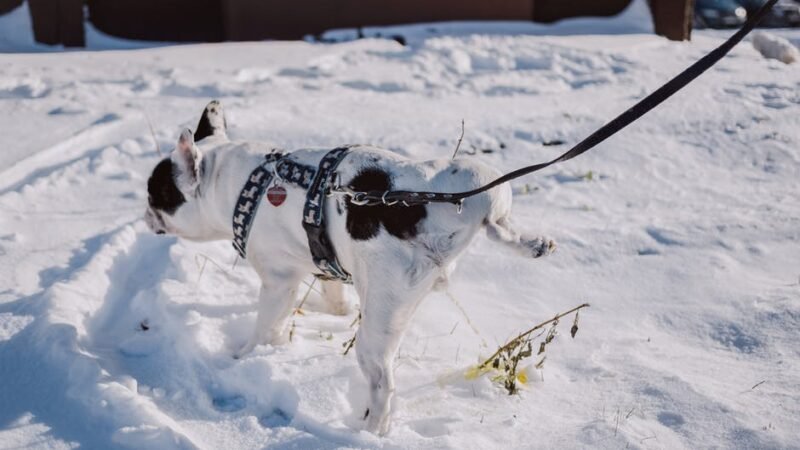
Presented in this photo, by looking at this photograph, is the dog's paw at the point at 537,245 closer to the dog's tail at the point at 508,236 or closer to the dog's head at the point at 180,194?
the dog's tail at the point at 508,236

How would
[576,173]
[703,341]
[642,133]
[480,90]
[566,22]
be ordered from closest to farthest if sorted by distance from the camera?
[703,341] → [576,173] → [642,133] → [480,90] → [566,22]

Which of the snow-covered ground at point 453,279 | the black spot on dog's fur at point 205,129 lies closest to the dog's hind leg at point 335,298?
the snow-covered ground at point 453,279

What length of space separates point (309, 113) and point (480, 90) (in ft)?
6.45

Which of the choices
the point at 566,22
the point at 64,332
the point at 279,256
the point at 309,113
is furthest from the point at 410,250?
the point at 566,22

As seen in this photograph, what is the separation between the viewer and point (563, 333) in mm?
3504

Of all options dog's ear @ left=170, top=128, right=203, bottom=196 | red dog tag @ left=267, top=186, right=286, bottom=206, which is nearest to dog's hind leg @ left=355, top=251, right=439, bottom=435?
red dog tag @ left=267, top=186, right=286, bottom=206

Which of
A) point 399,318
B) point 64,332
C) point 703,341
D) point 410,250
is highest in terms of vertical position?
point 410,250

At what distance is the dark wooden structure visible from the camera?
32.1 ft

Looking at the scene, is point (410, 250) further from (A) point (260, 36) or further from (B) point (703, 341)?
(A) point (260, 36)

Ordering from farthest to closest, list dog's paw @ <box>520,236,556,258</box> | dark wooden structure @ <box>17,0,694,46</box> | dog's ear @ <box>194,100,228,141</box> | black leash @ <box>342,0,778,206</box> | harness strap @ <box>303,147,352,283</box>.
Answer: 1. dark wooden structure @ <box>17,0,694,46</box>
2. dog's ear @ <box>194,100,228,141</box>
3. harness strap @ <box>303,147,352,283</box>
4. dog's paw @ <box>520,236,556,258</box>
5. black leash @ <box>342,0,778,206</box>

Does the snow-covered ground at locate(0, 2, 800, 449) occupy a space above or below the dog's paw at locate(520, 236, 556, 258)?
below

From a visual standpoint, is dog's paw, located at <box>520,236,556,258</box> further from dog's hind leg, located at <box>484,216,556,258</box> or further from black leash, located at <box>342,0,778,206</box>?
black leash, located at <box>342,0,778,206</box>

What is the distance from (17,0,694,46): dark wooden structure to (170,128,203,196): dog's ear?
7.15 metres

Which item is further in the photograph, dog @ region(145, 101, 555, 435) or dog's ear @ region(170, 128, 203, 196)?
dog's ear @ region(170, 128, 203, 196)
